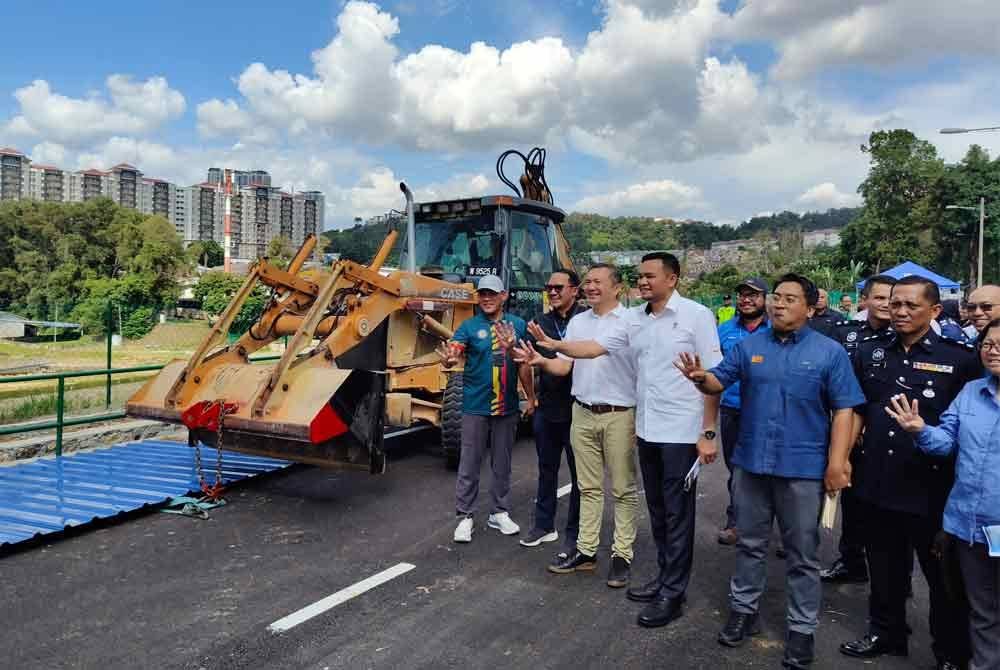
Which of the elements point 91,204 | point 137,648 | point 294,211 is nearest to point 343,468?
point 137,648

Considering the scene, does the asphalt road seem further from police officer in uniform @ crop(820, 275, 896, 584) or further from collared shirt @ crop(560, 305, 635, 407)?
collared shirt @ crop(560, 305, 635, 407)

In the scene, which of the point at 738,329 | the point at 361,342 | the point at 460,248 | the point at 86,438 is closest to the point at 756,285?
the point at 738,329

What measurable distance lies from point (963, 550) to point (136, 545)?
16.0 feet

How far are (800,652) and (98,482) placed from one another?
5.68 metres

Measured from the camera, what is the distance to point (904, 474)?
3.53 meters

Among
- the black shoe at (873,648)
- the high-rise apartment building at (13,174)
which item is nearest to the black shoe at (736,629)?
the black shoe at (873,648)

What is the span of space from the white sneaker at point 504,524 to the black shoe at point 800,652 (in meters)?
2.31

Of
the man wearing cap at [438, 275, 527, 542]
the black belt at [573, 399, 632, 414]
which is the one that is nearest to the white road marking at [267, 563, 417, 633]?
the man wearing cap at [438, 275, 527, 542]

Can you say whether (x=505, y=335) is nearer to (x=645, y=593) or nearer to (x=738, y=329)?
(x=645, y=593)

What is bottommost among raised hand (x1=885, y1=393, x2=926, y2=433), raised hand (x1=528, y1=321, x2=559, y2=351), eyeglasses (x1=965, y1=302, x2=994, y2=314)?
raised hand (x1=885, y1=393, x2=926, y2=433)

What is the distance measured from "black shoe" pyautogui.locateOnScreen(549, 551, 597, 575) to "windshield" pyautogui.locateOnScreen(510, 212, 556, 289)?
4.12 meters

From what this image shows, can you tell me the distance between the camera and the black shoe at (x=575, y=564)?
4791 mm

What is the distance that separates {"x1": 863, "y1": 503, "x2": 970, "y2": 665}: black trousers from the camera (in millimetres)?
3490

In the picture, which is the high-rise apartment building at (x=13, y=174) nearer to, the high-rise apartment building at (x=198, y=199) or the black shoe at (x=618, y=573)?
the high-rise apartment building at (x=198, y=199)
